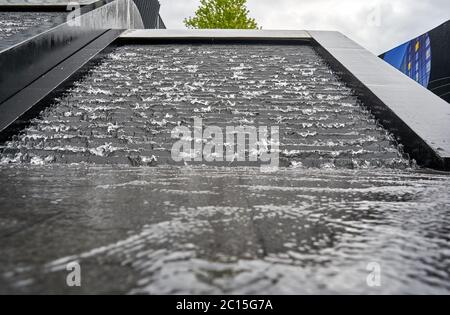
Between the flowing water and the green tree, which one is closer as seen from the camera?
the flowing water

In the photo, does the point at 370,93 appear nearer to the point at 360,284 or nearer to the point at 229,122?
the point at 229,122

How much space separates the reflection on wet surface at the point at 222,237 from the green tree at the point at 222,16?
647 inches

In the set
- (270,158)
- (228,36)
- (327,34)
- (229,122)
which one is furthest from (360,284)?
(327,34)

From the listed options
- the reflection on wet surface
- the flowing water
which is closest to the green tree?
the flowing water

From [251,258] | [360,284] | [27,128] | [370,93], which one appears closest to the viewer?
[360,284]

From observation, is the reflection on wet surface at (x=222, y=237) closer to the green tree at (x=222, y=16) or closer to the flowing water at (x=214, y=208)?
the flowing water at (x=214, y=208)

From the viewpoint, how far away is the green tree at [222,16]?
58.0 ft

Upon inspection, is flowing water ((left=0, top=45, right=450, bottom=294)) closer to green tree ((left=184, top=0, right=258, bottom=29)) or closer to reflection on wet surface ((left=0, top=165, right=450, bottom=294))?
reflection on wet surface ((left=0, top=165, right=450, bottom=294))

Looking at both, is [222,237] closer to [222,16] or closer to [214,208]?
[214,208]

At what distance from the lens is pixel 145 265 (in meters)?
1.09

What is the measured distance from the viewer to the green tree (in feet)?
58.0

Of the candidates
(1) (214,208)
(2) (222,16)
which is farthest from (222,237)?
(2) (222,16)
